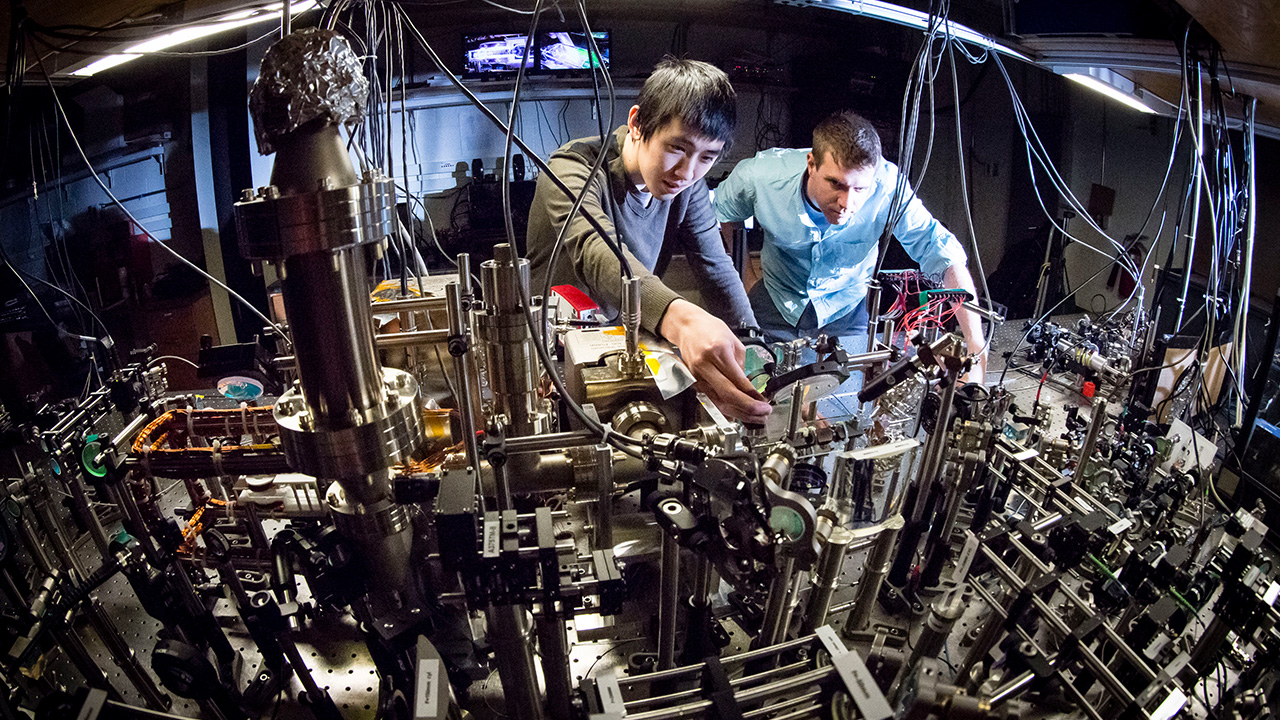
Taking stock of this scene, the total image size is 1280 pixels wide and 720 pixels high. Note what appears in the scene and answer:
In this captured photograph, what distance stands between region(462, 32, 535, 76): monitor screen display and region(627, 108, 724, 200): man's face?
155 centimetres

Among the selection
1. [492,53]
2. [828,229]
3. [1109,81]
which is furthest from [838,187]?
[492,53]

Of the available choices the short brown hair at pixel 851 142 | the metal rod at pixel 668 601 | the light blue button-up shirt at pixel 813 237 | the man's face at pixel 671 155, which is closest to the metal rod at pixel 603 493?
the metal rod at pixel 668 601

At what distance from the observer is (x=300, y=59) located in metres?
0.72

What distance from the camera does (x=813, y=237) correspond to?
2.75 metres

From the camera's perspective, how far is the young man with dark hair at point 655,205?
1.42m

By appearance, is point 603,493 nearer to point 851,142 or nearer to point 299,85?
point 299,85

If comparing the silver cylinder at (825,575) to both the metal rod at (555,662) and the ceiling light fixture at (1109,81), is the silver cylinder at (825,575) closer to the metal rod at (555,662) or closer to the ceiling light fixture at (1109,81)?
the metal rod at (555,662)

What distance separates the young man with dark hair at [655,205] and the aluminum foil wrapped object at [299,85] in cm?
56

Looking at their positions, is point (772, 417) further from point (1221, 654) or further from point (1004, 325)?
point (1004, 325)

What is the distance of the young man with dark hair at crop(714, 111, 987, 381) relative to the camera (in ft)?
7.66

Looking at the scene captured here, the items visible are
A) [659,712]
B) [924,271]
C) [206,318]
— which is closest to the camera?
[659,712]

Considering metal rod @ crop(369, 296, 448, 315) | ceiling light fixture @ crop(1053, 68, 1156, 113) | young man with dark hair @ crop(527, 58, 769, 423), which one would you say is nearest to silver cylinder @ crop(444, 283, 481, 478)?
young man with dark hair @ crop(527, 58, 769, 423)

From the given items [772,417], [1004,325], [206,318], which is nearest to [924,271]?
A: [1004,325]

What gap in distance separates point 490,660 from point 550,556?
554mm
